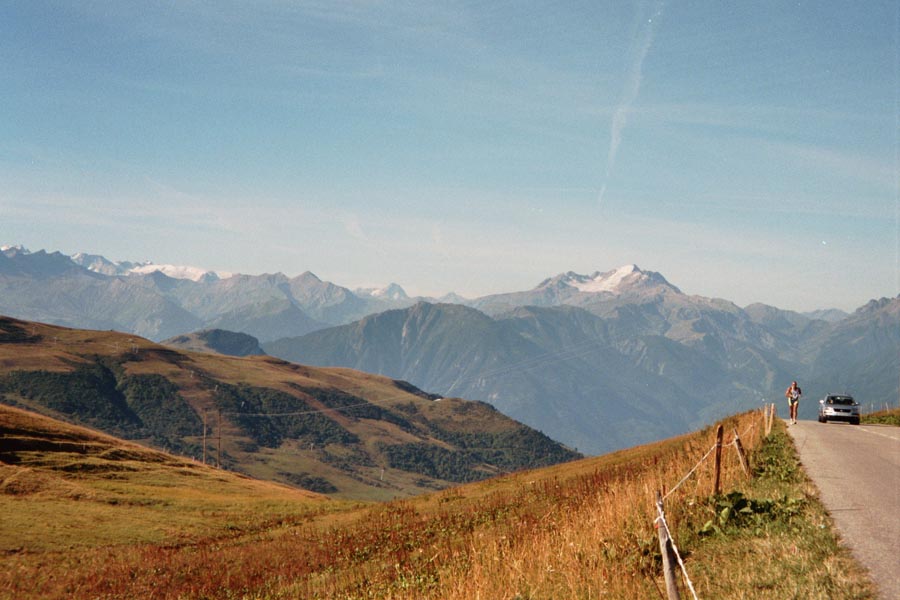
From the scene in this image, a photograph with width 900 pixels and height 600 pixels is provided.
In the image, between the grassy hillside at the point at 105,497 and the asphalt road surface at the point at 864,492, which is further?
the grassy hillside at the point at 105,497

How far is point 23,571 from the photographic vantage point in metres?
28.3

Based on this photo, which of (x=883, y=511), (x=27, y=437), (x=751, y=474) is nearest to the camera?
(x=883, y=511)

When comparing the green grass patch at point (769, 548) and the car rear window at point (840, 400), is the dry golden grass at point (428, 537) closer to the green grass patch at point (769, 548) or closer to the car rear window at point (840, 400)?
the green grass patch at point (769, 548)

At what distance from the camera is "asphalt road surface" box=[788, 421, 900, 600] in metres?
11.4

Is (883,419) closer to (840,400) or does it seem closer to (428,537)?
(840,400)

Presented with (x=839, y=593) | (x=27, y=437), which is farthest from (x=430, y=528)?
(x=27, y=437)

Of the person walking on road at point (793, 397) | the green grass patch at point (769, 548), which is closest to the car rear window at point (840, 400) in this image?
the person walking on road at point (793, 397)

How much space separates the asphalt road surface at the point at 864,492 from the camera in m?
11.4

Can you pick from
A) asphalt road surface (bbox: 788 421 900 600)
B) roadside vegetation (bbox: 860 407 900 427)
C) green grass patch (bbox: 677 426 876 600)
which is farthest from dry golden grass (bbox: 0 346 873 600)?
roadside vegetation (bbox: 860 407 900 427)

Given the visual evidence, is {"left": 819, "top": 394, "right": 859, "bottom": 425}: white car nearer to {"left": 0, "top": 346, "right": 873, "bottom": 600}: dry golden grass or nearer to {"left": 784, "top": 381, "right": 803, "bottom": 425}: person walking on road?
{"left": 784, "top": 381, "right": 803, "bottom": 425}: person walking on road

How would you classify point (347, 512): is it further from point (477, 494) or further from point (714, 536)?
point (714, 536)

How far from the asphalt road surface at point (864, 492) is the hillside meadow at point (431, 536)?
17.7 inches

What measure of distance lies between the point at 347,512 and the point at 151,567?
56.6 feet

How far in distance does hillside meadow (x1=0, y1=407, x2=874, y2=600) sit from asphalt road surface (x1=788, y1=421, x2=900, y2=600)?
45 centimetres
